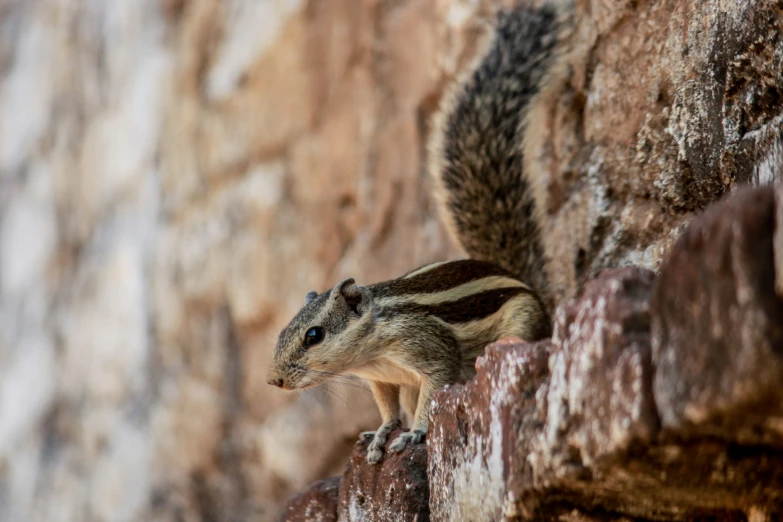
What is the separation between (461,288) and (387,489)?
612mm

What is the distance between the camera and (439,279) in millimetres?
2297

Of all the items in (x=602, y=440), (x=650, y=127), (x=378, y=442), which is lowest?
(x=602, y=440)

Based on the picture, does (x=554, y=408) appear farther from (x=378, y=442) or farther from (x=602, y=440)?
(x=378, y=442)

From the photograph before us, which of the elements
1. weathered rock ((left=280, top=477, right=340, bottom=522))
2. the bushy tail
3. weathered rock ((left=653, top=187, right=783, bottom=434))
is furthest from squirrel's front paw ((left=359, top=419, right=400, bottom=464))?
weathered rock ((left=653, top=187, right=783, bottom=434))

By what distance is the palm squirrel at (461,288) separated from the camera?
2.20 metres

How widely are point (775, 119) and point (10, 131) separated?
307 inches

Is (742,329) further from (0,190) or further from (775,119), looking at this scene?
(0,190)

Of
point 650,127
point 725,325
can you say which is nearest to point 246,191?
point 650,127

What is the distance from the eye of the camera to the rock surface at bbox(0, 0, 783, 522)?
2.26 metres

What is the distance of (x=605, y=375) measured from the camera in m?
1.16

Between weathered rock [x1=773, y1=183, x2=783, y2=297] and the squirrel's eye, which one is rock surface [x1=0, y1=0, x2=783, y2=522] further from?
the squirrel's eye

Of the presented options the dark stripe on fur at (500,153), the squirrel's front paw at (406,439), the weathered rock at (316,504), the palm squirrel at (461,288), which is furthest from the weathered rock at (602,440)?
the dark stripe on fur at (500,153)

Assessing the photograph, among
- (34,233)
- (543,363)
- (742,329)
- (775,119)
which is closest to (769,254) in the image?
(742,329)

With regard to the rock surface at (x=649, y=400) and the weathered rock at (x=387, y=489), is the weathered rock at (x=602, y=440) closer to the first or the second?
the rock surface at (x=649, y=400)
